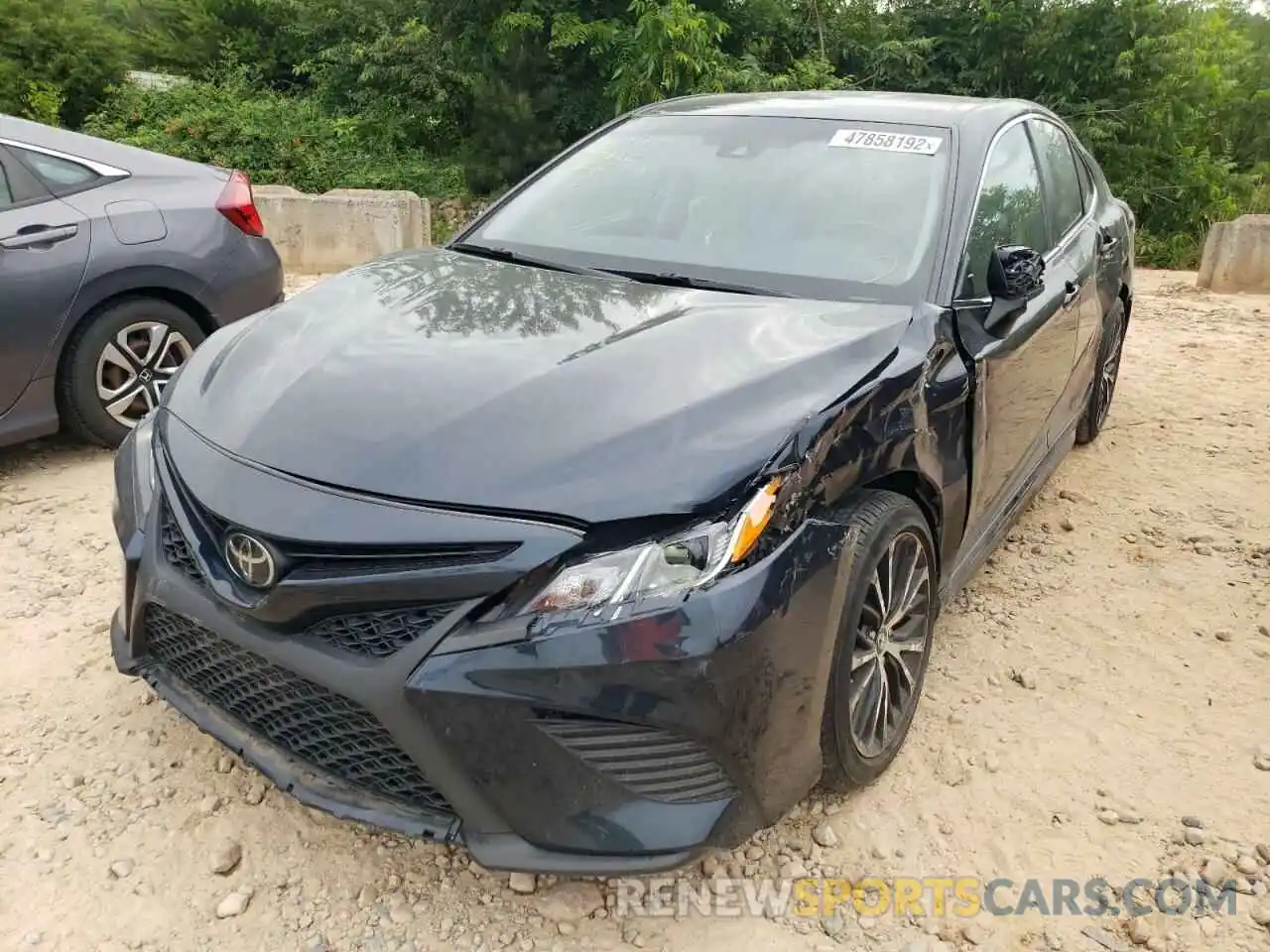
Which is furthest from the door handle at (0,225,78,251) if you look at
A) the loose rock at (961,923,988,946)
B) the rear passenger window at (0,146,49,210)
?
the loose rock at (961,923,988,946)

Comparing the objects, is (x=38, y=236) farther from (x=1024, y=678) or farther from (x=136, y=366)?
(x=1024, y=678)

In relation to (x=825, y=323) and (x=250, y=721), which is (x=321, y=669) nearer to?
(x=250, y=721)

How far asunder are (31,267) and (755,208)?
2.80 metres

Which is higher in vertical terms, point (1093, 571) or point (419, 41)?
point (419, 41)

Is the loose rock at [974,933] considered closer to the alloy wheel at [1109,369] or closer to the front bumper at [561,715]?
the front bumper at [561,715]

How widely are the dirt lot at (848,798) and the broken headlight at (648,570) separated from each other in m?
0.79

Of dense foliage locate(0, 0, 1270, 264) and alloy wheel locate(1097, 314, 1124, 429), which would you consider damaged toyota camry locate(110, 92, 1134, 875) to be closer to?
alloy wheel locate(1097, 314, 1124, 429)

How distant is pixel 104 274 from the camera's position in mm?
4105

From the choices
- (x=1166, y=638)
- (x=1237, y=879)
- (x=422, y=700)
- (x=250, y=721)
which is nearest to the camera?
(x=422, y=700)

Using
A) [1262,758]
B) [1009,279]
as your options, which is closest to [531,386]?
[1009,279]

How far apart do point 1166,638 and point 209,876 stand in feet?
9.34

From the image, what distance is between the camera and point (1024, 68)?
13.6m

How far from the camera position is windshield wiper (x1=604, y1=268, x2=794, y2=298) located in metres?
2.71

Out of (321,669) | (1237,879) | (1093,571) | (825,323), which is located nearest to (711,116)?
(825,323)
